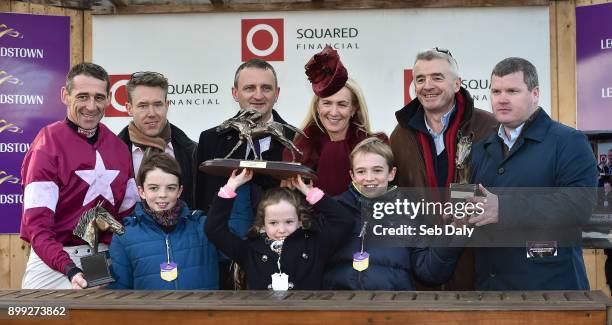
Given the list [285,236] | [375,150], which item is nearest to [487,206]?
[375,150]

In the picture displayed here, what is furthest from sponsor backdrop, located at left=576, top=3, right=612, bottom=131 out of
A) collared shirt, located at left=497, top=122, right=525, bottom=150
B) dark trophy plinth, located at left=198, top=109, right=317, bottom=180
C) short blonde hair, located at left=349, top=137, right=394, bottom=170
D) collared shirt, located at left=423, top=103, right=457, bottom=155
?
dark trophy plinth, located at left=198, top=109, right=317, bottom=180

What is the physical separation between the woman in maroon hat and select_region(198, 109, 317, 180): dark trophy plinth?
0.41 feet

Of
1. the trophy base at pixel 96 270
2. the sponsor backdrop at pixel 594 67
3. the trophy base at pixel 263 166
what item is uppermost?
the sponsor backdrop at pixel 594 67

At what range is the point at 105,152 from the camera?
3.49 meters

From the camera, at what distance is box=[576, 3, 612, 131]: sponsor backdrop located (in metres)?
5.52

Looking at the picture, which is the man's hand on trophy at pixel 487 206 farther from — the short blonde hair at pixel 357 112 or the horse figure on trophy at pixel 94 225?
the horse figure on trophy at pixel 94 225

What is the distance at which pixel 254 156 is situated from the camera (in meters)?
3.38

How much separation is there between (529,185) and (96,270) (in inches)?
62.0

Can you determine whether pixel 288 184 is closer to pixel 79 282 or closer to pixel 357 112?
pixel 357 112

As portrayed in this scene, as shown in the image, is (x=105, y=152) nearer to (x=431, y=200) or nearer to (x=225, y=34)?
(x=431, y=200)

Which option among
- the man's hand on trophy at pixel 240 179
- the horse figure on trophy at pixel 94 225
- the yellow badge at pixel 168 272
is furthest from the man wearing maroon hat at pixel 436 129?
the horse figure on trophy at pixel 94 225

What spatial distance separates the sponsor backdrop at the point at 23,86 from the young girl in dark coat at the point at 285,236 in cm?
314

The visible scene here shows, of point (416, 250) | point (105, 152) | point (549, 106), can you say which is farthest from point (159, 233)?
point (549, 106)

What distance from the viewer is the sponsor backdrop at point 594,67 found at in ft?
18.1
